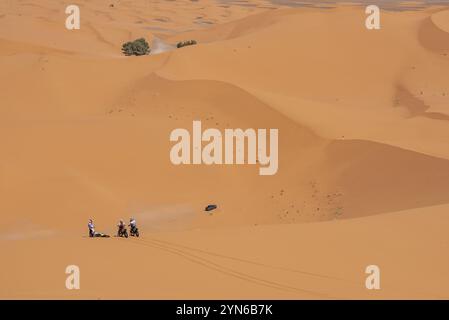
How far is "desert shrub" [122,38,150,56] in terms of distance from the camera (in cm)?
3850

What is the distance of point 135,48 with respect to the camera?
38.5 meters

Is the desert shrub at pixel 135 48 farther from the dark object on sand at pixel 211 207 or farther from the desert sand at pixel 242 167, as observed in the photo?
the dark object on sand at pixel 211 207

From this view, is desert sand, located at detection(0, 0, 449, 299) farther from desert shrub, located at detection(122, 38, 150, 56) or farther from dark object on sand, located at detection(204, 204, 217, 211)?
desert shrub, located at detection(122, 38, 150, 56)

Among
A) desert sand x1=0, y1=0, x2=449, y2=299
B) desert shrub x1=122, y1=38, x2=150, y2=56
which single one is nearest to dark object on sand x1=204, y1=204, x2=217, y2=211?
desert sand x1=0, y1=0, x2=449, y2=299

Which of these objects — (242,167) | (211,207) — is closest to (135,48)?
(242,167)

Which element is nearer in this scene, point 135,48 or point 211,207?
point 211,207

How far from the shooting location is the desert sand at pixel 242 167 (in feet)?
31.7

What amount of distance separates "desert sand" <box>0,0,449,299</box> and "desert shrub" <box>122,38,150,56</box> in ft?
4.10

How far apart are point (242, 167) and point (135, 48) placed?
20.7m

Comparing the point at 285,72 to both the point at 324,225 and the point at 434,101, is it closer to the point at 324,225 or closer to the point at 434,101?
the point at 434,101

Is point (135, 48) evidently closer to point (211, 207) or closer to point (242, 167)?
point (242, 167)

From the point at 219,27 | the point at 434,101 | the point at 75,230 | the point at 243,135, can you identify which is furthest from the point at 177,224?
the point at 219,27

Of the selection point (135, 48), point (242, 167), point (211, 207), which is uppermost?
point (135, 48)
